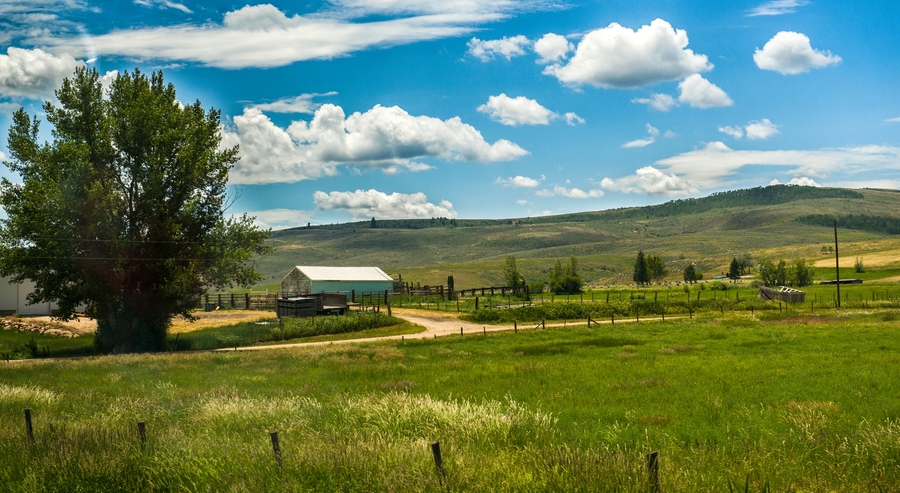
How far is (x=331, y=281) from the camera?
74.9m

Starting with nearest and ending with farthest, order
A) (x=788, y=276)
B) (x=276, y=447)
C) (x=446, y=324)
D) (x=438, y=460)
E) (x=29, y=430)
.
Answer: (x=438, y=460)
(x=276, y=447)
(x=29, y=430)
(x=446, y=324)
(x=788, y=276)

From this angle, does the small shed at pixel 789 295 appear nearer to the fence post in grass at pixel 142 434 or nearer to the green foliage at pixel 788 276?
the green foliage at pixel 788 276

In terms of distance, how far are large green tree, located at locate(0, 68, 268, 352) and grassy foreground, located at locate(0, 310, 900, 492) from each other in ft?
35.6

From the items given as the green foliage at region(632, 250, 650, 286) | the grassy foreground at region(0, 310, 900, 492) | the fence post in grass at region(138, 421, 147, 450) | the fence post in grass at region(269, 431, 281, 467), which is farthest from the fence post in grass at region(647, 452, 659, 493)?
the green foliage at region(632, 250, 650, 286)

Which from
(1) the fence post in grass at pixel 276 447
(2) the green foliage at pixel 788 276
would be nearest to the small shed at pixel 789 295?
(2) the green foliage at pixel 788 276

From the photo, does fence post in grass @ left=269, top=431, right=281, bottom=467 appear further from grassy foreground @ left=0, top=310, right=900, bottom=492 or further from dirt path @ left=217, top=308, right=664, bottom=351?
dirt path @ left=217, top=308, right=664, bottom=351

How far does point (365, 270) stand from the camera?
82.9 meters

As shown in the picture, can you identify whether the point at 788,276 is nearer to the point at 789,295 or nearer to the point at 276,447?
the point at 789,295

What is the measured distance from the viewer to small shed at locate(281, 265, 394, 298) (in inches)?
2904

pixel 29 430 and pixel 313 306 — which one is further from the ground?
pixel 29 430

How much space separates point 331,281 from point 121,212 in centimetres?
3777

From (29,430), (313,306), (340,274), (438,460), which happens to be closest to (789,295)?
(313,306)

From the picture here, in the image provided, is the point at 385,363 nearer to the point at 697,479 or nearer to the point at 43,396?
the point at 43,396

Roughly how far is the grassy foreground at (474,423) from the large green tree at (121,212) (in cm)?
1085
